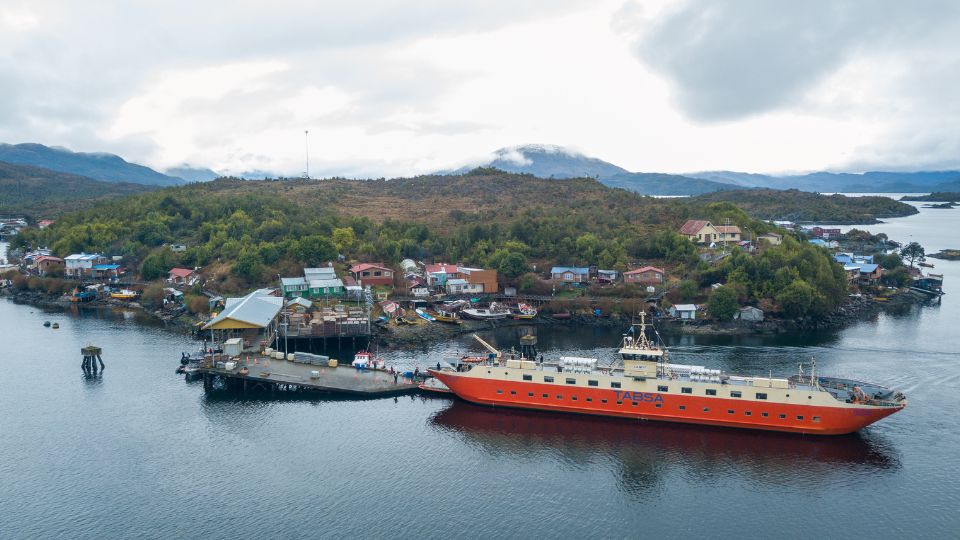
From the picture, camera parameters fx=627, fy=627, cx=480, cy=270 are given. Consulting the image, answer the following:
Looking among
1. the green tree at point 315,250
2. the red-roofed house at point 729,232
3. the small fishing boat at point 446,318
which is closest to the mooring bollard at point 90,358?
the small fishing boat at point 446,318

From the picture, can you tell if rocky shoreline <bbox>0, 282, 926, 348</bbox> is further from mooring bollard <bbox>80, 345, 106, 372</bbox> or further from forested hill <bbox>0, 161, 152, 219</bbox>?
forested hill <bbox>0, 161, 152, 219</bbox>

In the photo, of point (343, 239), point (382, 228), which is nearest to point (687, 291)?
point (343, 239)

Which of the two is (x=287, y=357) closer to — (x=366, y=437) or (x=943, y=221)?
(x=366, y=437)

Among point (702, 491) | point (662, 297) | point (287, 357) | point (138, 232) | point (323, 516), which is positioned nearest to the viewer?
point (323, 516)

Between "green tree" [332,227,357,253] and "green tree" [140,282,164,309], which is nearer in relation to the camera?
"green tree" [140,282,164,309]

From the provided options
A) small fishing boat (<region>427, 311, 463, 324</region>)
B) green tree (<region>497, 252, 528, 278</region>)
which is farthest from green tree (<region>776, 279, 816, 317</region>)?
small fishing boat (<region>427, 311, 463, 324</region>)

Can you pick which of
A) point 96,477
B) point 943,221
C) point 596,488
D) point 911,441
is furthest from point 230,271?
point 943,221
